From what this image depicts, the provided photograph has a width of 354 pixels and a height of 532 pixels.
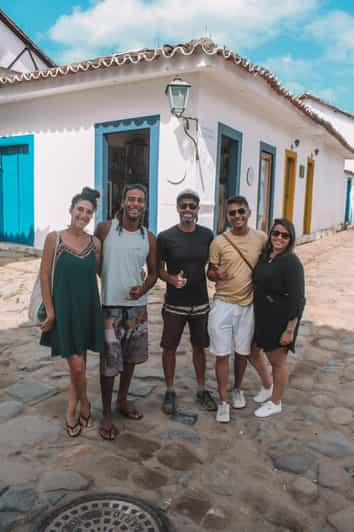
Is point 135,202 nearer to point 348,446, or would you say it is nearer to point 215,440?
point 215,440

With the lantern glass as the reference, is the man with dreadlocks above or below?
below

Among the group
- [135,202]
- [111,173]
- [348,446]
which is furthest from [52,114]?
[348,446]

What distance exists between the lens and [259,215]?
408 inches

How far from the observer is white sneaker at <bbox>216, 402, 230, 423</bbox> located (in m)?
2.94

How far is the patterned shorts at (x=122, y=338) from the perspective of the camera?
273 cm

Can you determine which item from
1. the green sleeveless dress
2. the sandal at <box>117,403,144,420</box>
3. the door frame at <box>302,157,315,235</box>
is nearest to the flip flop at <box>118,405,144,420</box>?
the sandal at <box>117,403,144,420</box>

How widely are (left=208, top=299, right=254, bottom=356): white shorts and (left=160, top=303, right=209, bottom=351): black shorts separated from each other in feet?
0.29

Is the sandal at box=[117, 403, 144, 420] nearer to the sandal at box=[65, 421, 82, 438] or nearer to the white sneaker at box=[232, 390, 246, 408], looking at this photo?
the sandal at box=[65, 421, 82, 438]

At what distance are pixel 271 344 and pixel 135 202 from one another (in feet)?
4.13

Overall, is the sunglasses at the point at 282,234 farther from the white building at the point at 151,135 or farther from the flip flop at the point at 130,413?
the white building at the point at 151,135

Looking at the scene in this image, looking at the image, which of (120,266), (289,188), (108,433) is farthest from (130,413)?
(289,188)

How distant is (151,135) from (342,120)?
62.6ft

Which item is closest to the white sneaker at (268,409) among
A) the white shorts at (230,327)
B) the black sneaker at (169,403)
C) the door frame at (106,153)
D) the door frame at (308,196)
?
the white shorts at (230,327)

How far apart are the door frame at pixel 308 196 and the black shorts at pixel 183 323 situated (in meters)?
11.3
